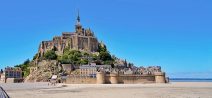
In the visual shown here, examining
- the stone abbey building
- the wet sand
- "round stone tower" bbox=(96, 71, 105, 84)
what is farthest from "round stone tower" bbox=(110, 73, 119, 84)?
the stone abbey building

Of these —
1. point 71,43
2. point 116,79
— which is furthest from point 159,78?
point 71,43

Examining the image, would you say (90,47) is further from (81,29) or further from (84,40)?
(81,29)

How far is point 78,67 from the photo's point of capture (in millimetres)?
80125

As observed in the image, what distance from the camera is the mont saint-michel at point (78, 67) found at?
64062mm

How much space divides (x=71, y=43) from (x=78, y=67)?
15.5m

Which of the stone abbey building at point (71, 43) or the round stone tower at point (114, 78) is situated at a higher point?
the stone abbey building at point (71, 43)

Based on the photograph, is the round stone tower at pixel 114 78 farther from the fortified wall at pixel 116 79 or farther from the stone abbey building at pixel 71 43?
the stone abbey building at pixel 71 43

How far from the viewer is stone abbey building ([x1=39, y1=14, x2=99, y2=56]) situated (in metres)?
93.0

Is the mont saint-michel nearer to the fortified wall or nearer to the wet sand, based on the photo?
the fortified wall

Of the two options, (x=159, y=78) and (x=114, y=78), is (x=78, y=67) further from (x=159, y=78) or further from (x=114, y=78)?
(x=159, y=78)

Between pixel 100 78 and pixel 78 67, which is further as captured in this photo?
pixel 78 67

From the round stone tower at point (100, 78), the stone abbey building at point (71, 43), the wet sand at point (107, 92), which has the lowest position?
the wet sand at point (107, 92)

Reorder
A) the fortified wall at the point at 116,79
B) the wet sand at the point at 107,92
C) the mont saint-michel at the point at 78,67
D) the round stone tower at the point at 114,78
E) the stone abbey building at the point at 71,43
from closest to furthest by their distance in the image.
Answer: the wet sand at the point at 107,92 < the round stone tower at the point at 114,78 < the fortified wall at the point at 116,79 < the mont saint-michel at the point at 78,67 < the stone abbey building at the point at 71,43

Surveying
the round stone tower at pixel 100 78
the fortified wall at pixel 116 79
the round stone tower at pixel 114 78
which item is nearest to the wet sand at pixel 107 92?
the round stone tower at pixel 100 78
